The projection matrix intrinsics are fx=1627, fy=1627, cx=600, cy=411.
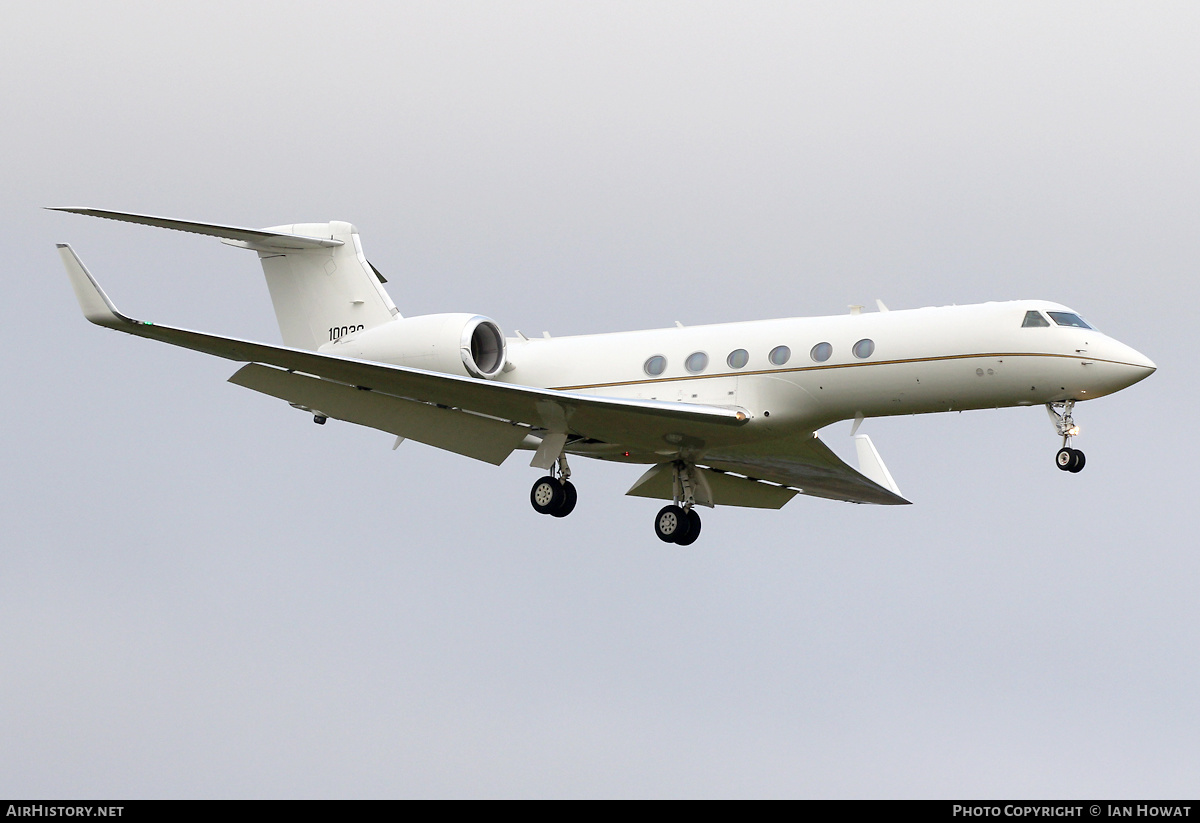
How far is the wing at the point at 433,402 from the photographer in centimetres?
2436

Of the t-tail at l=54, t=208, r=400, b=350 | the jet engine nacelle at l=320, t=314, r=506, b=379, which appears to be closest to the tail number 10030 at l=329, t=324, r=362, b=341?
the t-tail at l=54, t=208, r=400, b=350

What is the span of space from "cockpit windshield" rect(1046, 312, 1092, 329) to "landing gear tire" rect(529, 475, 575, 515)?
8.16m

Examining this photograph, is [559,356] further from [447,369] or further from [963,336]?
[963,336]

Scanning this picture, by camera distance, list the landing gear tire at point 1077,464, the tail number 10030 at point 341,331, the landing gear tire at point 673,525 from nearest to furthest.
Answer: the landing gear tire at point 1077,464 → the landing gear tire at point 673,525 → the tail number 10030 at point 341,331

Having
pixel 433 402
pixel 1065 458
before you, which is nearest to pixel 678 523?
pixel 433 402

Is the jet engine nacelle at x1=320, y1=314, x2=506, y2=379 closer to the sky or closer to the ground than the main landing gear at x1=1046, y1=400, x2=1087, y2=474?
closer to the sky

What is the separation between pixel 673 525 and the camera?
26.8 metres

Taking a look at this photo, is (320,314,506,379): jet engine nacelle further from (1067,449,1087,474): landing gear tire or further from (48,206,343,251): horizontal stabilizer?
(1067,449,1087,474): landing gear tire

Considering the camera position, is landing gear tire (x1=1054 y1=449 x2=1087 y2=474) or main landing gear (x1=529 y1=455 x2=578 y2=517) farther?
main landing gear (x1=529 y1=455 x2=578 y2=517)

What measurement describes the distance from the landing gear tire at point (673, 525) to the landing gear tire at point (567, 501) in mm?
1445

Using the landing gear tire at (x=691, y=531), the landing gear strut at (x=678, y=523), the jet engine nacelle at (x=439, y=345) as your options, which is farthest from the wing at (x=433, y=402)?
the landing gear tire at (x=691, y=531)

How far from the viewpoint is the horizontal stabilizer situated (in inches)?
1047

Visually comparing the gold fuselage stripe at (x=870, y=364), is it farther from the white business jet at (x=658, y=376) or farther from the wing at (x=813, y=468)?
the wing at (x=813, y=468)

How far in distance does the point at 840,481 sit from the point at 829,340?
16.8ft
